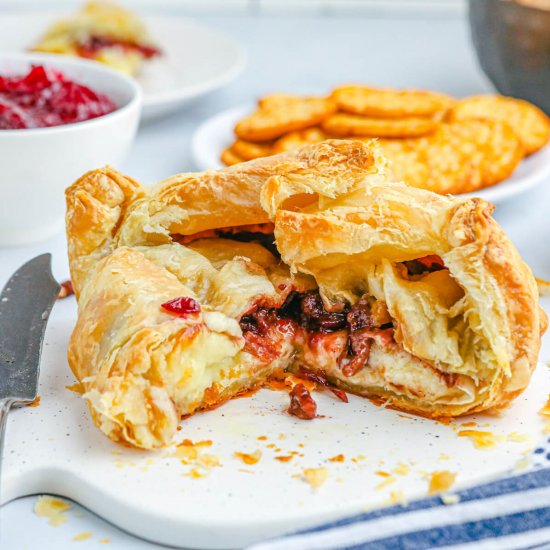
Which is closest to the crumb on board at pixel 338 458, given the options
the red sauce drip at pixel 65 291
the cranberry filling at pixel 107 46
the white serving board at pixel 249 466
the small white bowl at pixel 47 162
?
the white serving board at pixel 249 466

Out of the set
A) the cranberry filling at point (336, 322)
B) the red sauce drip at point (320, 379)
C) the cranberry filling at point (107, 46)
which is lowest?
the cranberry filling at point (107, 46)

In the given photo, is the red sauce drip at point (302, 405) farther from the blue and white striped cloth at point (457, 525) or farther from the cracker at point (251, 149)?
the cracker at point (251, 149)

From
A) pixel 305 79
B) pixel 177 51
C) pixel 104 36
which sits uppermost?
pixel 104 36

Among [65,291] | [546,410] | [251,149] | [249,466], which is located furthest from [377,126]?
[249,466]

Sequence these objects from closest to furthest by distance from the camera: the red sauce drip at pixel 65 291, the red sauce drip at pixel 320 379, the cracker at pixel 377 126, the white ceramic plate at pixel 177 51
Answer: the red sauce drip at pixel 320 379 → the red sauce drip at pixel 65 291 → the cracker at pixel 377 126 → the white ceramic plate at pixel 177 51

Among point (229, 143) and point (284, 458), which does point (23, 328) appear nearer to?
point (284, 458)

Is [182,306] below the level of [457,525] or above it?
above
